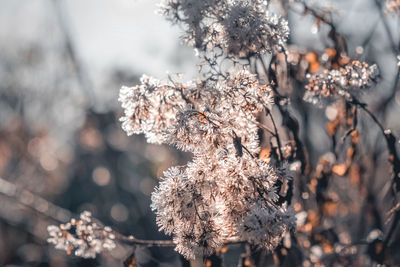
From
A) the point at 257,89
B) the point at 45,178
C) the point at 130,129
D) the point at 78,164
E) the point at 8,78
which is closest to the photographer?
the point at 257,89

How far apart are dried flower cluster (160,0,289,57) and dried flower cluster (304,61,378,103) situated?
0.76 ft

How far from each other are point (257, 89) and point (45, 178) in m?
13.2

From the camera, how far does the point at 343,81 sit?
150 centimetres

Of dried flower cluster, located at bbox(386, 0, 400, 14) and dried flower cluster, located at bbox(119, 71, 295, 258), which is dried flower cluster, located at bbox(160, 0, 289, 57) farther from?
dried flower cluster, located at bbox(386, 0, 400, 14)

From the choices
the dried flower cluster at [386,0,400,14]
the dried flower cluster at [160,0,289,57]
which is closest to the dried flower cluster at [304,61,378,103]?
the dried flower cluster at [160,0,289,57]

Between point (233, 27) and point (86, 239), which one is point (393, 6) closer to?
point (233, 27)

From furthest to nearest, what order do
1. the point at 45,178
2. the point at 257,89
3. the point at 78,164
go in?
1. the point at 78,164
2. the point at 45,178
3. the point at 257,89

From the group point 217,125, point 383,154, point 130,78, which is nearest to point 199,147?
point 217,125

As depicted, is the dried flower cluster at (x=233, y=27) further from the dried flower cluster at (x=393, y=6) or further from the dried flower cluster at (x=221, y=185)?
the dried flower cluster at (x=393, y=6)

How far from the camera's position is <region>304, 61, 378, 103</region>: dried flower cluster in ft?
4.86

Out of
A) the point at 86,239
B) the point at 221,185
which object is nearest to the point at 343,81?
the point at 221,185

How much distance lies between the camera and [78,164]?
1453 cm

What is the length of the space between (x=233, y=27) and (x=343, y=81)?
0.52m

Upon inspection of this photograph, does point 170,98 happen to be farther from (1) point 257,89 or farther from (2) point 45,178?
(2) point 45,178
